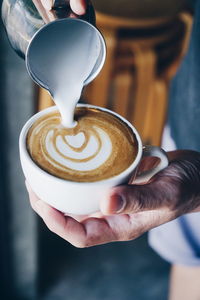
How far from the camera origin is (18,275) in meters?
1.64

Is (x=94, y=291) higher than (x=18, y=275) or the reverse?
the reverse

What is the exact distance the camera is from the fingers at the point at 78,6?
758mm

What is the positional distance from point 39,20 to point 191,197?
1.56 feet

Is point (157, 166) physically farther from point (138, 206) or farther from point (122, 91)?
point (122, 91)

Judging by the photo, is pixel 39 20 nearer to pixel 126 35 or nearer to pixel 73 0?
pixel 73 0

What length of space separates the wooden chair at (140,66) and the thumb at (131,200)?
1114 millimetres

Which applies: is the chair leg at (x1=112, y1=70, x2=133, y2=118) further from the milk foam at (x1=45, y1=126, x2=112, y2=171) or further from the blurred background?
the milk foam at (x1=45, y1=126, x2=112, y2=171)

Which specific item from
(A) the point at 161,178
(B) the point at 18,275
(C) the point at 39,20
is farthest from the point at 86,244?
(B) the point at 18,275

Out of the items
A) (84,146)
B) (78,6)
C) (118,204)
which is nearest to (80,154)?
(84,146)

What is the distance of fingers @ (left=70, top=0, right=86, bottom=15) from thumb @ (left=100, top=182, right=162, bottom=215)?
327 millimetres

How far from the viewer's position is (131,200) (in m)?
0.79

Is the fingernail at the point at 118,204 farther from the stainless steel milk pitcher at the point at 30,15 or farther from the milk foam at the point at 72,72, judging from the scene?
the stainless steel milk pitcher at the point at 30,15

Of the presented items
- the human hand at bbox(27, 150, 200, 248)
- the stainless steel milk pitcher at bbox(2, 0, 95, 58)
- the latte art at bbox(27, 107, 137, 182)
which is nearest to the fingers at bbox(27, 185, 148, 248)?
the human hand at bbox(27, 150, 200, 248)

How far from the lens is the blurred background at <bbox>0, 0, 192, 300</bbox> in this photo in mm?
1548
